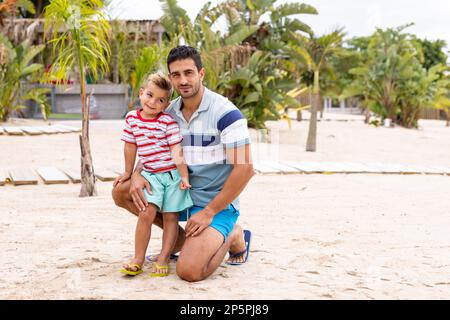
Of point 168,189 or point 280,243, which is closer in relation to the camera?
point 168,189

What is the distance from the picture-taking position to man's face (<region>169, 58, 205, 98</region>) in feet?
11.1

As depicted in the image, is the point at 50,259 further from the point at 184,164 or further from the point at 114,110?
the point at 114,110

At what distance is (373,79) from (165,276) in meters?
21.1

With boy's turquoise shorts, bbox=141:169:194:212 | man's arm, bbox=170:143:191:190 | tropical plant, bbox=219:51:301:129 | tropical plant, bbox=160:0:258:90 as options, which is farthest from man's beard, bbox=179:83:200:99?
tropical plant, bbox=219:51:301:129

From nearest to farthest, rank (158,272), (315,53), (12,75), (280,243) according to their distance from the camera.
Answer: (158,272)
(280,243)
(315,53)
(12,75)

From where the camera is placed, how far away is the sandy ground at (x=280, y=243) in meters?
3.09

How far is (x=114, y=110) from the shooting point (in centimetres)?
1848

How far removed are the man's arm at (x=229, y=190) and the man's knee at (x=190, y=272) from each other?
0.23m

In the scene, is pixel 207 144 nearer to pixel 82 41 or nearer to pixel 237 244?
pixel 237 244

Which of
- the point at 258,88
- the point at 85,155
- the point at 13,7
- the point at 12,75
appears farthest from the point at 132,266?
the point at 13,7

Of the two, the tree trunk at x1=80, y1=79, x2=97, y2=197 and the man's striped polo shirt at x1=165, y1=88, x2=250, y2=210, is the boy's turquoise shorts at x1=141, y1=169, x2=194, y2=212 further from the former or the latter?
the tree trunk at x1=80, y1=79, x2=97, y2=197

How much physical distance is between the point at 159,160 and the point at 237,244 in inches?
27.5

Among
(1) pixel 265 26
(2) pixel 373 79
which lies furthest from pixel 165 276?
(2) pixel 373 79

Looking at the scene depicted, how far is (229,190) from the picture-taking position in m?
3.38
